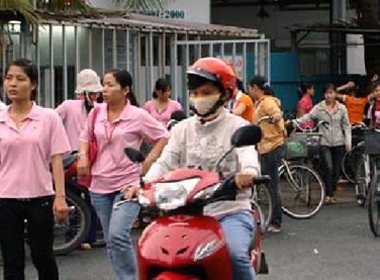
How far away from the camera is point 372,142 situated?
39.2ft

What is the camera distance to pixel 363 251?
33.7ft

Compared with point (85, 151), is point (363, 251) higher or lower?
lower

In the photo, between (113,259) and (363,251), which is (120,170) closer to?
(113,259)

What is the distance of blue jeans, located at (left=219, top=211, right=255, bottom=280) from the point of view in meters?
5.41

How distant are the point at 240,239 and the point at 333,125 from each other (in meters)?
8.65

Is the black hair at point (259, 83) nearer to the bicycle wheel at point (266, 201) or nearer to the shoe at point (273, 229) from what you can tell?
the bicycle wheel at point (266, 201)

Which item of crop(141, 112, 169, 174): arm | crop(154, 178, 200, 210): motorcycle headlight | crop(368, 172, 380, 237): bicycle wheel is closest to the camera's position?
crop(154, 178, 200, 210): motorcycle headlight

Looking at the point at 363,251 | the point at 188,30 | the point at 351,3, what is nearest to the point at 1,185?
the point at 363,251

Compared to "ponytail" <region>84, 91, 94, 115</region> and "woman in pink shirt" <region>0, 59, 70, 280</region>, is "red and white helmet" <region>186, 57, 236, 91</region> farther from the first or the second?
"ponytail" <region>84, 91, 94, 115</region>

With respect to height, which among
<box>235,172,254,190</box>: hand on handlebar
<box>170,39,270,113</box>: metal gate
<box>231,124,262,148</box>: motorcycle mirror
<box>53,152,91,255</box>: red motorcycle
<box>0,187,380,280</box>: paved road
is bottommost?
<box>0,187,380,280</box>: paved road

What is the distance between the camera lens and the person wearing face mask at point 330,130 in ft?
45.6

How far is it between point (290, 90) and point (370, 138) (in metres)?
9.11

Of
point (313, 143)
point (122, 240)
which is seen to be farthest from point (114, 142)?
point (313, 143)

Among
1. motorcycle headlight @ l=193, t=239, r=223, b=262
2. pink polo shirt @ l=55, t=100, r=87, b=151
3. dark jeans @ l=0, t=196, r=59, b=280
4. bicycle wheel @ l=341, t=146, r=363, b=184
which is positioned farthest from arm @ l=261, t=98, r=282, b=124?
motorcycle headlight @ l=193, t=239, r=223, b=262
